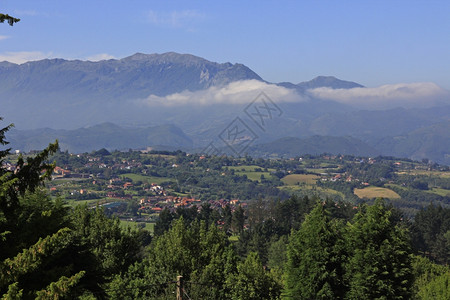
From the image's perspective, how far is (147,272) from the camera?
875 inches

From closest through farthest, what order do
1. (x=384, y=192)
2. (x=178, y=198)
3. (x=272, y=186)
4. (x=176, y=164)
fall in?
(x=178, y=198), (x=384, y=192), (x=272, y=186), (x=176, y=164)

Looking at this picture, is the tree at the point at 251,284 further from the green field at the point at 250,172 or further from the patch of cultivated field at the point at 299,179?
the green field at the point at 250,172

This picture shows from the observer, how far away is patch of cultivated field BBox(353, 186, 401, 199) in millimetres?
137600

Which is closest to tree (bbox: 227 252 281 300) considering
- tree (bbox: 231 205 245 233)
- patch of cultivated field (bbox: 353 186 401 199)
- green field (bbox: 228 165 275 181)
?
tree (bbox: 231 205 245 233)

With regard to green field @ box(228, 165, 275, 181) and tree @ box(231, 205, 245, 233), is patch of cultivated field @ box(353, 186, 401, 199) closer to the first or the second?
green field @ box(228, 165, 275, 181)

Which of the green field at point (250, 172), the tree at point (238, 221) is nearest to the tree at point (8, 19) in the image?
the tree at point (238, 221)

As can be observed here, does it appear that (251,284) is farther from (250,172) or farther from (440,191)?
(250,172)

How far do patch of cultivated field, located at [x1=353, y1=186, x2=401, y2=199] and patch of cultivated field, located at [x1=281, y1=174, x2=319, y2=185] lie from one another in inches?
801

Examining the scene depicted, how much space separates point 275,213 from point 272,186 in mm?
93615

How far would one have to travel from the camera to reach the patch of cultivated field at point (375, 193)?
138 m

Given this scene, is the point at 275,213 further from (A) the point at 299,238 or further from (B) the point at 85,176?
(B) the point at 85,176

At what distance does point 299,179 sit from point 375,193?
117 feet

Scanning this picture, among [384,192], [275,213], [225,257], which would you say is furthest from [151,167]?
[225,257]

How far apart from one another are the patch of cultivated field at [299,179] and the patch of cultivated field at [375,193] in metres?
20.3
